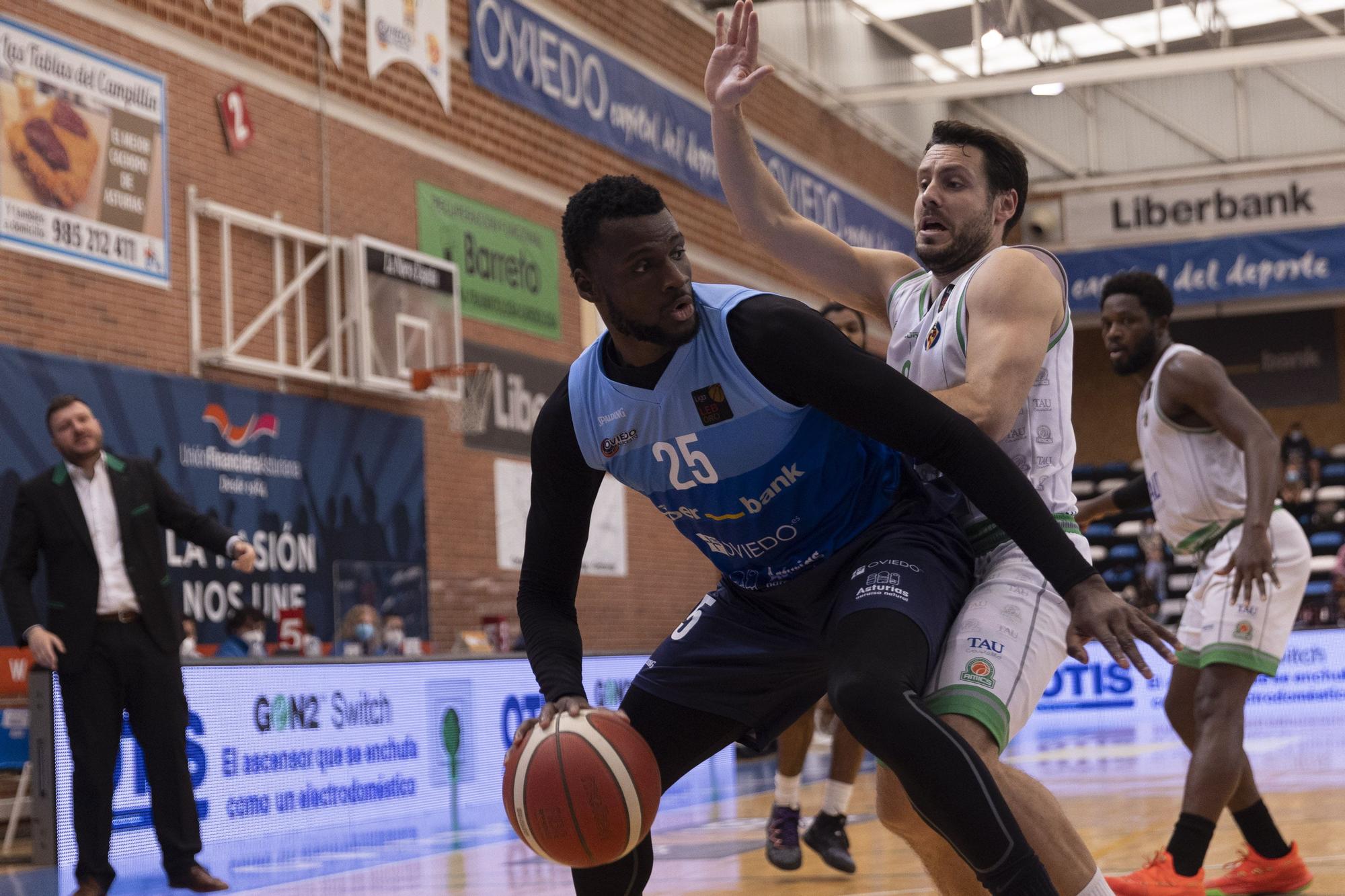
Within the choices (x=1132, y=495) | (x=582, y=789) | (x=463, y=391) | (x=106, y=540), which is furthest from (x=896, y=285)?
(x=463, y=391)

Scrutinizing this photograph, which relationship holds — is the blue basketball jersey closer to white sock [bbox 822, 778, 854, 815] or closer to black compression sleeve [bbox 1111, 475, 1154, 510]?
black compression sleeve [bbox 1111, 475, 1154, 510]

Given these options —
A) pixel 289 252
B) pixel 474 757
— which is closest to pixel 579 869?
pixel 474 757

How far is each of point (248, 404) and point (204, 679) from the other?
4.33 metres

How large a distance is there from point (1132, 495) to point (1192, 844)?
140cm

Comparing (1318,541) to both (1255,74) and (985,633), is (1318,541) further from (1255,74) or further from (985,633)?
(985,633)

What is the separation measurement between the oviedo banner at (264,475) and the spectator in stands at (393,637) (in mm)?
131

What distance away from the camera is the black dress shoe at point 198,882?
21.0ft

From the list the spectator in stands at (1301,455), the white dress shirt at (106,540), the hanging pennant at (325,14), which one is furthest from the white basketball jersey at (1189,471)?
the spectator in stands at (1301,455)

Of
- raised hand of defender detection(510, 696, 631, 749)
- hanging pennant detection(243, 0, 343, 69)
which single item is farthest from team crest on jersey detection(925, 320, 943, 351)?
hanging pennant detection(243, 0, 343, 69)

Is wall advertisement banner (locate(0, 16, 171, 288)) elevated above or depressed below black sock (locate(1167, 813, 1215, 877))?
above

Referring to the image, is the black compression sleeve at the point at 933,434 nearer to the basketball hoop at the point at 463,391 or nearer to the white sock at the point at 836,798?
the white sock at the point at 836,798

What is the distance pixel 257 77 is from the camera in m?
12.6

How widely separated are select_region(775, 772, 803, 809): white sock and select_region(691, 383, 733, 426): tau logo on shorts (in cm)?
347

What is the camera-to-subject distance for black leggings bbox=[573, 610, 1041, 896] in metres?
2.85
